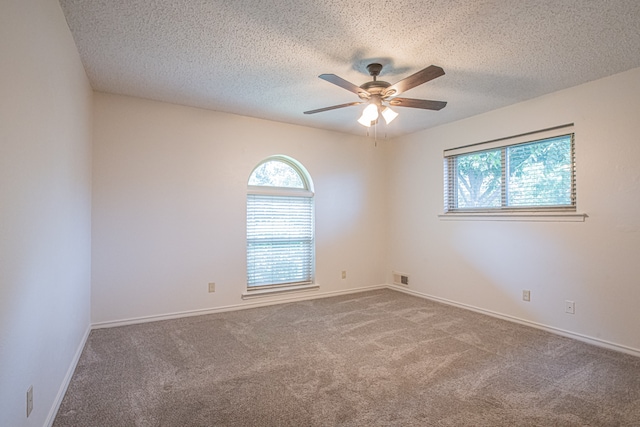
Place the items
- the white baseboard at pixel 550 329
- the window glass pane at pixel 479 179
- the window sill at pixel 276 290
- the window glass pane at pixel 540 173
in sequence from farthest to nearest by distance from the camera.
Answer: the window sill at pixel 276 290
the window glass pane at pixel 479 179
the window glass pane at pixel 540 173
the white baseboard at pixel 550 329

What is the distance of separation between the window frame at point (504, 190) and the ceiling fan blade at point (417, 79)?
1.85 meters

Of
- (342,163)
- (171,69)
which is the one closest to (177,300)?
(171,69)

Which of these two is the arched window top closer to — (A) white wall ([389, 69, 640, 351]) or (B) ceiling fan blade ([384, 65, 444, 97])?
(A) white wall ([389, 69, 640, 351])

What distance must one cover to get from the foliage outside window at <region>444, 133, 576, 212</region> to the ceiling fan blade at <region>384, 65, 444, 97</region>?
191 centimetres

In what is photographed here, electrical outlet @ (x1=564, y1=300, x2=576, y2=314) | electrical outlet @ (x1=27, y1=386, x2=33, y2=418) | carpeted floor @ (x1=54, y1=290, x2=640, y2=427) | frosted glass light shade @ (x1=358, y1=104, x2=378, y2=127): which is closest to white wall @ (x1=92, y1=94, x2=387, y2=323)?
carpeted floor @ (x1=54, y1=290, x2=640, y2=427)

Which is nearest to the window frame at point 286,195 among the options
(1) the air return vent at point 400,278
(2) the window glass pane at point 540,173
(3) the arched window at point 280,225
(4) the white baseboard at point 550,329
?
(3) the arched window at point 280,225

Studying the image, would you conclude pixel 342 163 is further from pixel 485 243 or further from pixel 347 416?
pixel 347 416

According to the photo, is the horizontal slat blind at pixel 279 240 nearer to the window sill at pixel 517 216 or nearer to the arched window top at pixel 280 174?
the arched window top at pixel 280 174

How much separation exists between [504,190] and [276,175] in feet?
9.24

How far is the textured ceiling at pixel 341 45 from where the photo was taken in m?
1.99

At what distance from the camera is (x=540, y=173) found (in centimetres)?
346

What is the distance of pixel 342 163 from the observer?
15.9ft

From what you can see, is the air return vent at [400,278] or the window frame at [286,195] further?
the air return vent at [400,278]

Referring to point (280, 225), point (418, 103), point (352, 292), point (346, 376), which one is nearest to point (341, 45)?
point (418, 103)
